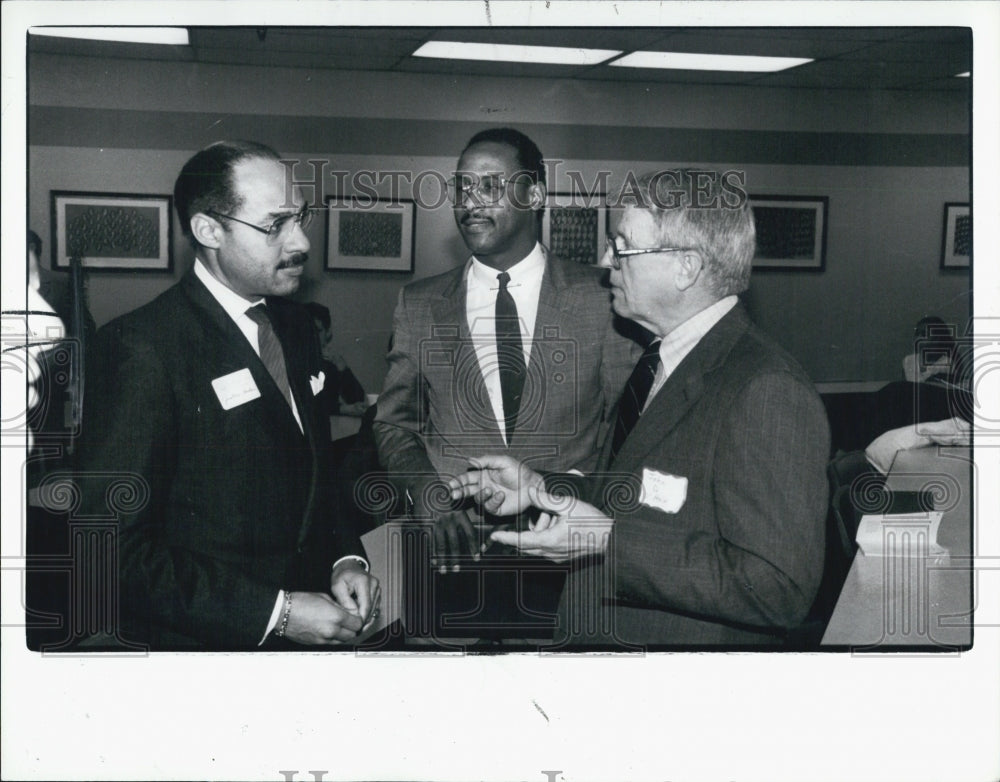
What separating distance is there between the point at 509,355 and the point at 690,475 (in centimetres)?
55

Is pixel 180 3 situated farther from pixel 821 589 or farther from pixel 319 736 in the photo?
pixel 821 589

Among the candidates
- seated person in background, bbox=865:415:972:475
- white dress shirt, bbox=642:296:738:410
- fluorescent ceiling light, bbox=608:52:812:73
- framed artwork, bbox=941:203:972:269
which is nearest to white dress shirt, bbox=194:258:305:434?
white dress shirt, bbox=642:296:738:410

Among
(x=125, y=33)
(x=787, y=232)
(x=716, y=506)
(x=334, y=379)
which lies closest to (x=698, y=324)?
(x=787, y=232)

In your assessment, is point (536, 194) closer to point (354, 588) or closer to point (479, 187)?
point (479, 187)

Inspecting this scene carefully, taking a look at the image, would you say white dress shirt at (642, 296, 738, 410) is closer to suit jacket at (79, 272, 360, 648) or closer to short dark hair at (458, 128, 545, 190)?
short dark hair at (458, 128, 545, 190)

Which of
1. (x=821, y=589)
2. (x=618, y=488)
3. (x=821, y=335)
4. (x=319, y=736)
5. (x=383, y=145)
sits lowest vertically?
(x=319, y=736)

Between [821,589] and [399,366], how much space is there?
1.22 metres

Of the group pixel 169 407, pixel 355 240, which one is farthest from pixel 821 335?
pixel 169 407

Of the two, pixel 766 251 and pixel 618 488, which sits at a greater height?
pixel 766 251

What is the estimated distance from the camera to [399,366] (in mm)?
2895

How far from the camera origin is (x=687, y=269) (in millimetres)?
2855

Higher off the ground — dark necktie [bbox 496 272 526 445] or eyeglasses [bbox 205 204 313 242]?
eyeglasses [bbox 205 204 313 242]

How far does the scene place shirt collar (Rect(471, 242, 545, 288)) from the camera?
2896 mm

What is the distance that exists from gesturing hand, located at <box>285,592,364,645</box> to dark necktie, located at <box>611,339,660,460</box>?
0.81 metres
